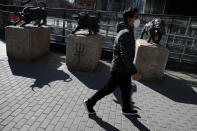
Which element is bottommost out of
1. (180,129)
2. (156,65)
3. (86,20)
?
(180,129)

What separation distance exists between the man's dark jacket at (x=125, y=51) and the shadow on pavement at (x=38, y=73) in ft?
7.76

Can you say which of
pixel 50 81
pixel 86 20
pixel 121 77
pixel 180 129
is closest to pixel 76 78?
pixel 50 81

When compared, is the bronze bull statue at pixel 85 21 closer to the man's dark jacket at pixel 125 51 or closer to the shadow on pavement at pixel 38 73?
the shadow on pavement at pixel 38 73

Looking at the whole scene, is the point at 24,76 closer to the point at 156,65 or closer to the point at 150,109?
the point at 150,109

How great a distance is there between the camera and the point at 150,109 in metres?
4.12

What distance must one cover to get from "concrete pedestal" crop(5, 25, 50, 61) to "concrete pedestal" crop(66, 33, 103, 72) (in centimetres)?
130

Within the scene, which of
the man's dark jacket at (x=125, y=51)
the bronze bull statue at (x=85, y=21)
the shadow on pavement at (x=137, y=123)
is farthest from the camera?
the bronze bull statue at (x=85, y=21)

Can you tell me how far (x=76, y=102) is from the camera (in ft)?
13.4

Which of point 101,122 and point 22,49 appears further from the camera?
point 22,49

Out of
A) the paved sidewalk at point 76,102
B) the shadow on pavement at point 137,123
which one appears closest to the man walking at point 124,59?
the shadow on pavement at point 137,123

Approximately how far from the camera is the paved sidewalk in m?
3.34

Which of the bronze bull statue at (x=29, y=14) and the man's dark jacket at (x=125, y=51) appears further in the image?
the bronze bull statue at (x=29, y=14)

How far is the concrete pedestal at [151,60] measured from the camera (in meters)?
5.60

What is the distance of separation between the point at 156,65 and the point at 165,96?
1.17 meters
